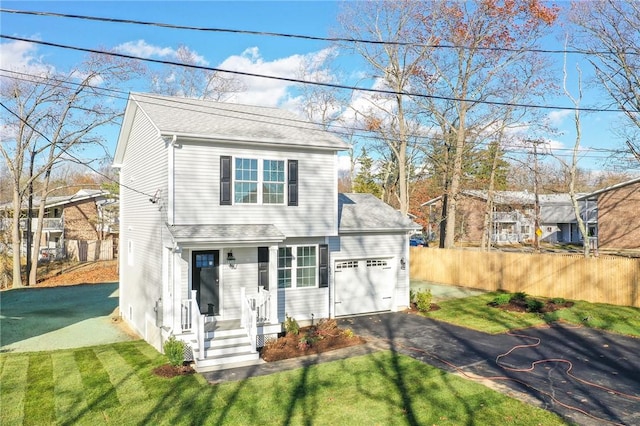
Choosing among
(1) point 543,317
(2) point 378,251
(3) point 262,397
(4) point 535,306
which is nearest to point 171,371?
Answer: (3) point 262,397

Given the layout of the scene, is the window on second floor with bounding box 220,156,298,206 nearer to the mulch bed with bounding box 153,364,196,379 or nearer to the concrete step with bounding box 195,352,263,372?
the concrete step with bounding box 195,352,263,372

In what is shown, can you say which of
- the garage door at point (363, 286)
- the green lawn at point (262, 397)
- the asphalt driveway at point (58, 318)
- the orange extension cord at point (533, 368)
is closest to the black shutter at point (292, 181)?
the garage door at point (363, 286)

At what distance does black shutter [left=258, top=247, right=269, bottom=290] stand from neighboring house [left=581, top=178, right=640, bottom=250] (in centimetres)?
3260

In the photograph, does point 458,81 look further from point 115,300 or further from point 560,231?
point 560,231

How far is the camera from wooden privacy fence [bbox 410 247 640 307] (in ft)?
57.2

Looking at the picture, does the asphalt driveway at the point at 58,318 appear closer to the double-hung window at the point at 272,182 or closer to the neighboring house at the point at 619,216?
the double-hung window at the point at 272,182

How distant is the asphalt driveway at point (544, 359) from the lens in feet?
28.6

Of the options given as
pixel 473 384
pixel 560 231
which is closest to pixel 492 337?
pixel 473 384

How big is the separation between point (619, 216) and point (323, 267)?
32319mm

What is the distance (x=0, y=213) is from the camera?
1284 inches

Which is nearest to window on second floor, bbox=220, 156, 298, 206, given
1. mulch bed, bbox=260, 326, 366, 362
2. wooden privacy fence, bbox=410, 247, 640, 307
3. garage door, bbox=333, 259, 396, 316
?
garage door, bbox=333, 259, 396, 316

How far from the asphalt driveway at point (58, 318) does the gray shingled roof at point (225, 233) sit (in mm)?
5087

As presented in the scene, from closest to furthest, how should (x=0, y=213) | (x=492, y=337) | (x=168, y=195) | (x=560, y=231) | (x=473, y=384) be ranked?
→ (x=473, y=384) < (x=168, y=195) < (x=492, y=337) < (x=0, y=213) < (x=560, y=231)

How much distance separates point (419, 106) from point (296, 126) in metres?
15.4
